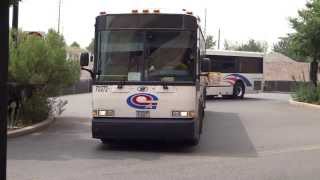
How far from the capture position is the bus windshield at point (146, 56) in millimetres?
11922

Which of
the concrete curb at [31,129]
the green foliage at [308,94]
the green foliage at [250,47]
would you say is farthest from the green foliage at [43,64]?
the green foliage at [250,47]

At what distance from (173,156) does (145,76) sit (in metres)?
1.66

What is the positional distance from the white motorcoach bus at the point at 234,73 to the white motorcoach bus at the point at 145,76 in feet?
68.8

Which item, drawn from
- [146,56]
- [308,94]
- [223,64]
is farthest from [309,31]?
[146,56]

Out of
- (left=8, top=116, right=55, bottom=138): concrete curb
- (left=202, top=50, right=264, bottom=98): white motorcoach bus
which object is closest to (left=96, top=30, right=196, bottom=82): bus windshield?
(left=8, top=116, right=55, bottom=138): concrete curb

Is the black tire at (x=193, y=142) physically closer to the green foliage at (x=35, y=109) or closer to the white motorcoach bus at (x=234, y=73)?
the green foliage at (x=35, y=109)

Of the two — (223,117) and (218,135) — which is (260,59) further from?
(218,135)

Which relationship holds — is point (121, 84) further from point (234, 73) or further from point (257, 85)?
point (257, 85)

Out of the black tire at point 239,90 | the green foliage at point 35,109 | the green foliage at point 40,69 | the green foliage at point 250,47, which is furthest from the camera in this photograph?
the green foliage at point 250,47

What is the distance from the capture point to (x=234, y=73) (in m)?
35.2

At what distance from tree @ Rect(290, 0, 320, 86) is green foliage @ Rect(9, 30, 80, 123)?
15.8 m

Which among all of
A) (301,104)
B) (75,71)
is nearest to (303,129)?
(75,71)

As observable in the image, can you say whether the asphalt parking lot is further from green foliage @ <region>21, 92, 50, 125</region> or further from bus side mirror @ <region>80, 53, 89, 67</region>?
bus side mirror @ <region>80, 53, 89, 67</region>

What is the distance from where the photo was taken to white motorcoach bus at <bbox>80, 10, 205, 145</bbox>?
38.2 feet
